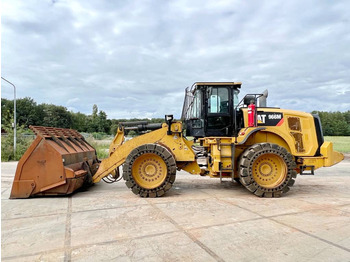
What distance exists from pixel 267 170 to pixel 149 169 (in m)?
2.85

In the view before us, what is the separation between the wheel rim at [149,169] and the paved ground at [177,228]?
0.50 metres

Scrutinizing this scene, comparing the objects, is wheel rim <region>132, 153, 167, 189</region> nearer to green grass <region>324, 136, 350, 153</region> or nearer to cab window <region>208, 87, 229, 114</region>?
cab window <region>208, 87, 229, 114</region>

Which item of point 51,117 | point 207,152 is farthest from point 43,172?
point 51,117

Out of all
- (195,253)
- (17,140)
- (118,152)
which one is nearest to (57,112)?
(17,140)

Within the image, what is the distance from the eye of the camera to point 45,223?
171 inches

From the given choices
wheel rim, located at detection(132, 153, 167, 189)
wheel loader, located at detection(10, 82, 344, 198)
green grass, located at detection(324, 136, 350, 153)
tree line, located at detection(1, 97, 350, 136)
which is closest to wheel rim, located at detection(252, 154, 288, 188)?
wheel loader, located at detection(10, 82, 344, 198)

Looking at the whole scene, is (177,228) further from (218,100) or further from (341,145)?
(341,145)

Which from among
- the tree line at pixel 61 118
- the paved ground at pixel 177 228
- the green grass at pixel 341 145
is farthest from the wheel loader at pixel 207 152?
the tree line at pixel 61 118

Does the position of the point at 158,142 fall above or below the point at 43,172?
above

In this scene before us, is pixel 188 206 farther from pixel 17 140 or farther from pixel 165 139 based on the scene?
pixel 17 140

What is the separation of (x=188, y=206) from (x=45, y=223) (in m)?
2.61

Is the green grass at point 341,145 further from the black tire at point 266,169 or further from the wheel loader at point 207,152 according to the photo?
the black tire at point 266,169

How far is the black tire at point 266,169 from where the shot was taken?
243 inches

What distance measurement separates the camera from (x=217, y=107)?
6.81m
